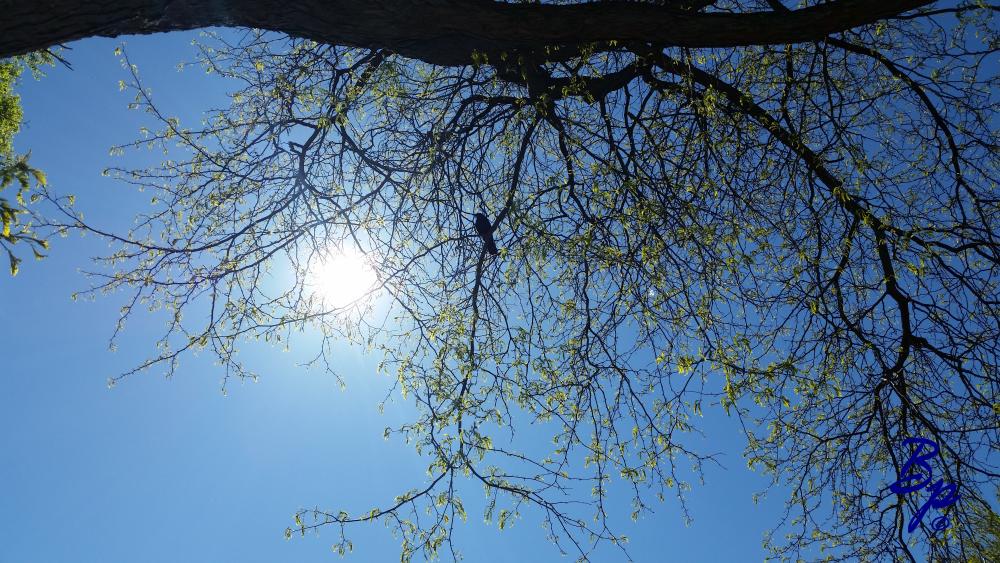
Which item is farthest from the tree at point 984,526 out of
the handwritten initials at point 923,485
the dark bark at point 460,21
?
the dark bark at point 460,21

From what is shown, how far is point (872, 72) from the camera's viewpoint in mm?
6312

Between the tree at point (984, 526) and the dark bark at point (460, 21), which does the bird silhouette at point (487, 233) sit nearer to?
the dark bark at point (460, 21)

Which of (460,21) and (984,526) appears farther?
(984,526)

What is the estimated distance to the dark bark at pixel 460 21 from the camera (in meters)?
3.09

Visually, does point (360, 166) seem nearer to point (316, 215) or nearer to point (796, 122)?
point (316, 215)

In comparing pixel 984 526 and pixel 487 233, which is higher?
pixel 487 233

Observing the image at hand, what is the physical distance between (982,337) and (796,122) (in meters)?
2.69

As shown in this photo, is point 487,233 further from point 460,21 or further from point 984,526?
point 984,526

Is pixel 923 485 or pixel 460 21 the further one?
pixel 923 485

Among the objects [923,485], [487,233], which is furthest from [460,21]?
[923,485]

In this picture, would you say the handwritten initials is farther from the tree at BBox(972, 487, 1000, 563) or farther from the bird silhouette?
the bird silhouette

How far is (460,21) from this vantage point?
367 centimetres

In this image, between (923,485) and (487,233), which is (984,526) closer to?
(923,485)

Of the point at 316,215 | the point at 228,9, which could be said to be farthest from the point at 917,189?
the point at 228,9
